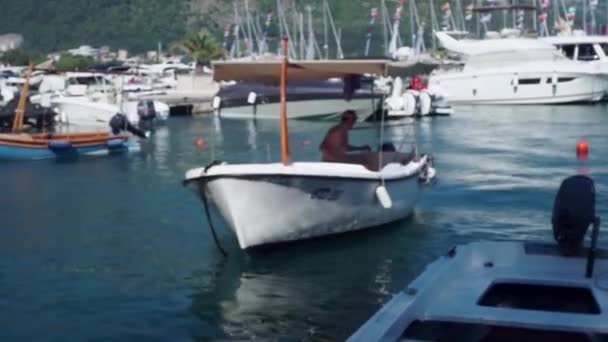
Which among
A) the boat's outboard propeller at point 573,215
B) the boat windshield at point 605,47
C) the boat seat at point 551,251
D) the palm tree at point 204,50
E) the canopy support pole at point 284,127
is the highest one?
the palm tree at point 204,50

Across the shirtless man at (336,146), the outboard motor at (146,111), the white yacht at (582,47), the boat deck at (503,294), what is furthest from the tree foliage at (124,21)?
the boat deck at (503,294)

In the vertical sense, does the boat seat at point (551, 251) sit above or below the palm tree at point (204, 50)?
below

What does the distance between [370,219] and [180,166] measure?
12369 millimetres

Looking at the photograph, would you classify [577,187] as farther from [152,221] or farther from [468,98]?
[468,98]

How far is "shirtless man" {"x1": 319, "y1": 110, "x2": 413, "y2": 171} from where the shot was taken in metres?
14.8

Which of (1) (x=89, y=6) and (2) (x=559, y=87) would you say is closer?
(2) (x=559, y=87)

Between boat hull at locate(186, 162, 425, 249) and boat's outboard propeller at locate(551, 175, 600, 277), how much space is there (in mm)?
4589

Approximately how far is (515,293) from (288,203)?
19.3 ft

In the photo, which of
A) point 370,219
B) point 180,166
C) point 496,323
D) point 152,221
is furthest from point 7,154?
point 496,323

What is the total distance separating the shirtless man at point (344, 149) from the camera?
14.8 meters

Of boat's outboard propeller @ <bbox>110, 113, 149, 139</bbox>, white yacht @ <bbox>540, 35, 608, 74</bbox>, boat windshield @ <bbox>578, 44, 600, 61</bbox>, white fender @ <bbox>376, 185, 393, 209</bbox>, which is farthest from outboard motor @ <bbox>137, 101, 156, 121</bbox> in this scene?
white fender @ <bbox>376, 185, 393, 209</bbox>

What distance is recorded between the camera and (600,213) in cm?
1734

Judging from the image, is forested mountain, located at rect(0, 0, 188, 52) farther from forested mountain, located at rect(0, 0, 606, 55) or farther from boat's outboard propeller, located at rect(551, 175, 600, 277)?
boat's outboard propeller, located at rect(551, 175, 600, 277)

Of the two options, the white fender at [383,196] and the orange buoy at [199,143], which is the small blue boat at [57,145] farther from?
the white fender at [383,196]
